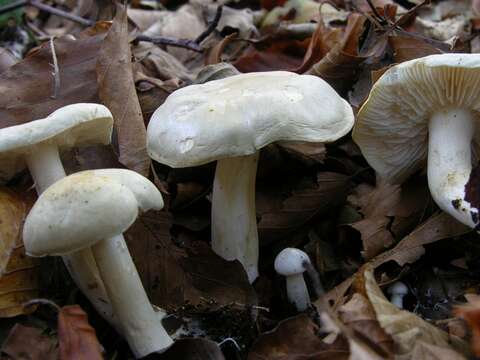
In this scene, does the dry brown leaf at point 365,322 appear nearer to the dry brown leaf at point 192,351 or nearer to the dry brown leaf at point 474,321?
the dry brown leaf at point 474,321

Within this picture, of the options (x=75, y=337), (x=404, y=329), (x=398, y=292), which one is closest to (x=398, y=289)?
(x=398, y=292)

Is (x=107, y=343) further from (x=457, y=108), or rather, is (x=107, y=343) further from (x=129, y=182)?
(x=457, y=108)

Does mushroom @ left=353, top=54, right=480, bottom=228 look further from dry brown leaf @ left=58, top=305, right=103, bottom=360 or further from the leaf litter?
dry brown leaf @ left=58, top=305, right=103, bottom=360

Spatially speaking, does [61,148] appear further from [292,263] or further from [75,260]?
[292,263]

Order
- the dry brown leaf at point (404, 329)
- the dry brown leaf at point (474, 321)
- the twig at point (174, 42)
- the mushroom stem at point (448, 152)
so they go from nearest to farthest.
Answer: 1. the dry brown leaf at point (474, 321)
2. the dry brown leaf at point (404, 329)
3. the mushroom stem at point (448, 152)
4. the twig at point (174, 42)

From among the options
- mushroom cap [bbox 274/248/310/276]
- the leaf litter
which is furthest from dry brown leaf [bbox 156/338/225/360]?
mushroom cap [bbox 274/248/310/276]

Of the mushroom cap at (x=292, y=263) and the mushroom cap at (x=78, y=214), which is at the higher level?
the mushroom cap at (x=78, y=214)

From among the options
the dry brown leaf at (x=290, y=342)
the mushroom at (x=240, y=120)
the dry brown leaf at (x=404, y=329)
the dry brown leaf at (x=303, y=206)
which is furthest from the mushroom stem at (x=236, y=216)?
the dry brown leaf at (x=404, y=329)
